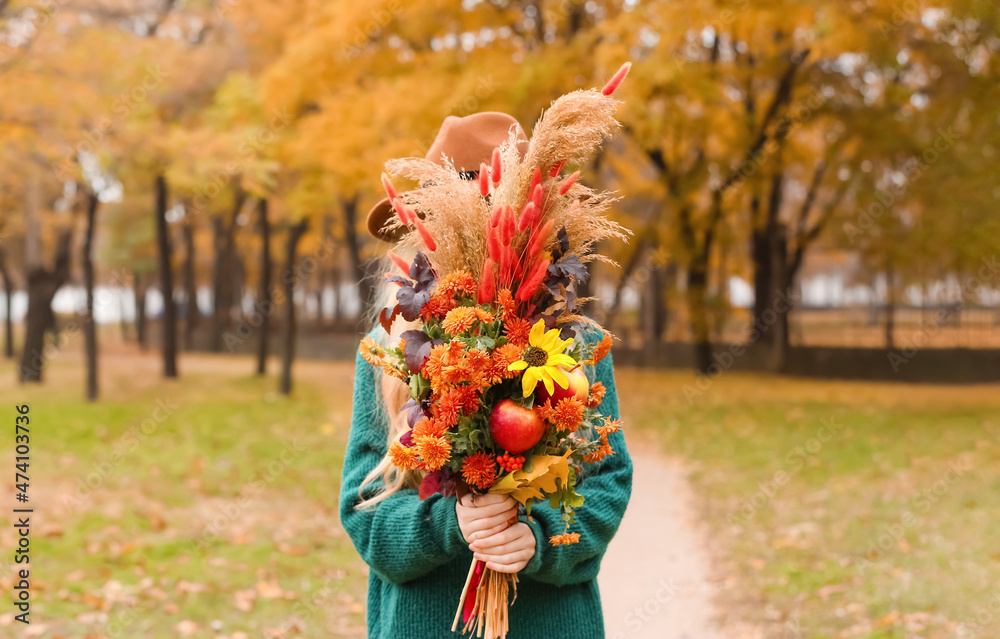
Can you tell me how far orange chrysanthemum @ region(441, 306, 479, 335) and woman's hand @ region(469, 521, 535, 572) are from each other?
0.48m

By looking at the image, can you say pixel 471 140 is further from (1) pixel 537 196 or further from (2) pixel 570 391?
(2) pixel 570 391

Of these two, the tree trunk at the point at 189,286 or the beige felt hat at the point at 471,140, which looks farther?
the tree trunk at the point at 189,286

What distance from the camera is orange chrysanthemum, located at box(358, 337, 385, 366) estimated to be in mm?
1808

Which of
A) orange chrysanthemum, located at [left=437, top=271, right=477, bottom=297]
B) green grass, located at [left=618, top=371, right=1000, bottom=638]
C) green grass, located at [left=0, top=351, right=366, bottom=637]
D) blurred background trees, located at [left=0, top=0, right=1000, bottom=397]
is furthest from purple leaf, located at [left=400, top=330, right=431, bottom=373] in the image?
blurred background trees, located at [left=0, top=0, right=1000, bottom=397]

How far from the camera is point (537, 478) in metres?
1.68

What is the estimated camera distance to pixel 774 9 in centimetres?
984

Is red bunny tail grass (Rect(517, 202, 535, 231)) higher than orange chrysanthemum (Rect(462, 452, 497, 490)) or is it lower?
higher

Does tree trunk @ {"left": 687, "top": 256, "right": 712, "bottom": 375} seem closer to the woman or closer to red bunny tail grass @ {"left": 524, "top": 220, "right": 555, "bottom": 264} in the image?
the woman

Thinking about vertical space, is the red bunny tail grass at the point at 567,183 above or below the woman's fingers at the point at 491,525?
above

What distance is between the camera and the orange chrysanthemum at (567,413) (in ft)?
5.41

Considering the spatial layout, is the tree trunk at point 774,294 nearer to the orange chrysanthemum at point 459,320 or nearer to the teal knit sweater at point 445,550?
the teal knit sweater at point 445,550

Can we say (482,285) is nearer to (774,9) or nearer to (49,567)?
(49,567)

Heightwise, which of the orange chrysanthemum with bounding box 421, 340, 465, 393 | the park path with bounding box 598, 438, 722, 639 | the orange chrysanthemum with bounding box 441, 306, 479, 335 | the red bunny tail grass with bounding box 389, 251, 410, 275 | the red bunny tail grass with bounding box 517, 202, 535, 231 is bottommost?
the park path with bounding box 598, 438, 722, 639

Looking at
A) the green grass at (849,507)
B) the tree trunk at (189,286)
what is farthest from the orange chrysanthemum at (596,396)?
the tree trunk at (189,286)
